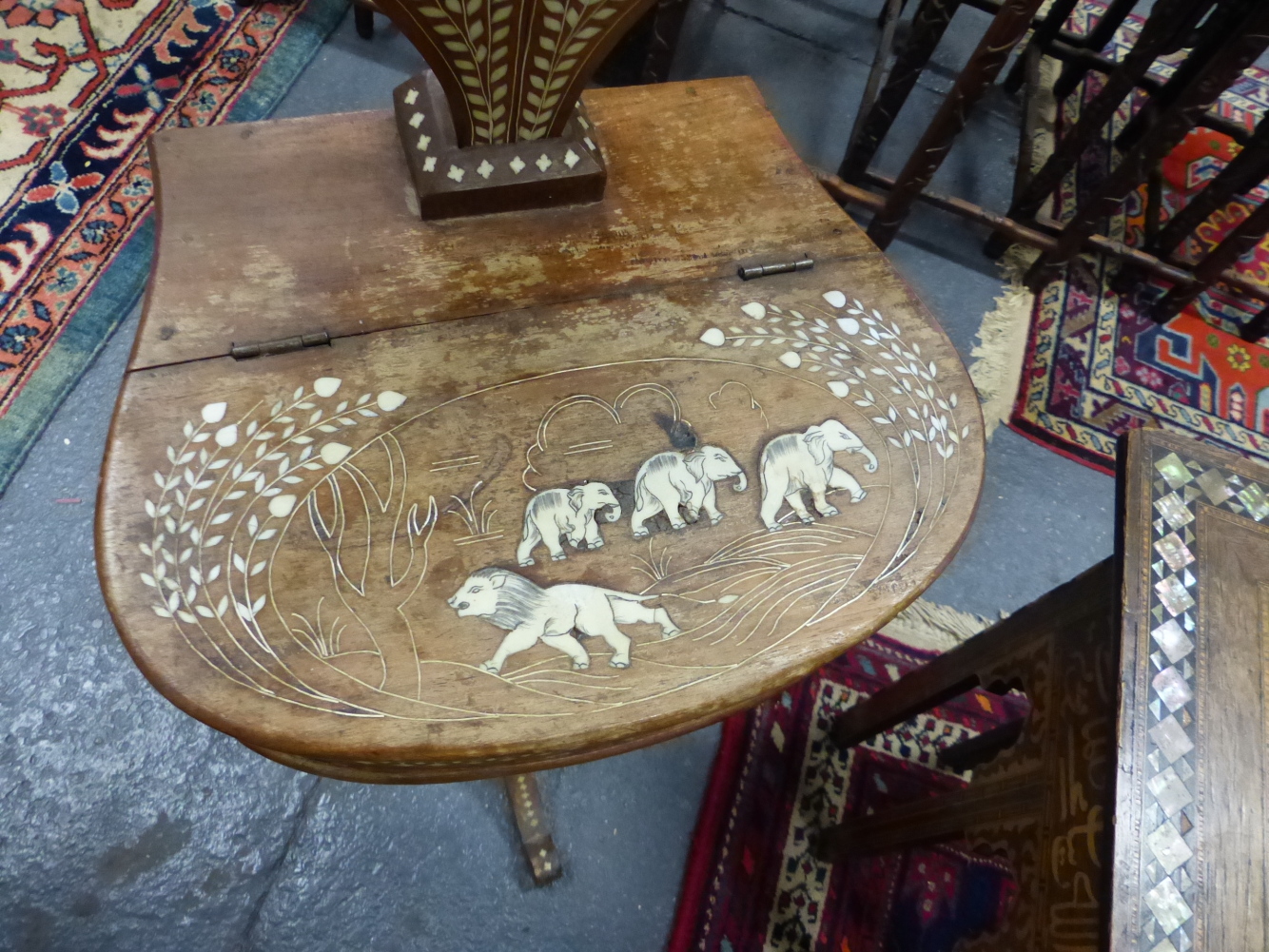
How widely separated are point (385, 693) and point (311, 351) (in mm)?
389

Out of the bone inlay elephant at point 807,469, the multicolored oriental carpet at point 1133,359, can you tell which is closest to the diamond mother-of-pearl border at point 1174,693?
the bone inlay elephant at point 807,469

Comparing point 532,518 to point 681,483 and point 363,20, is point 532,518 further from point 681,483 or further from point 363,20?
point 363,20

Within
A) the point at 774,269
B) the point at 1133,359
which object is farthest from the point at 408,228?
the point at 1133,359

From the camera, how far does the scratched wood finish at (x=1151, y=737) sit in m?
0.67

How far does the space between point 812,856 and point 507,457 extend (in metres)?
0.96

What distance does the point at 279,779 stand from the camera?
1285 mm

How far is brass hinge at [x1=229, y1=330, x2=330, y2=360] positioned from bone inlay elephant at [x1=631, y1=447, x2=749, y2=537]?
15.1 inches

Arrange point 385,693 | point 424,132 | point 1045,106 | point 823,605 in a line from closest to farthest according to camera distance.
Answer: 1. point 385,693
2. point 823,605
3. point 424,132
4. point 1045,106

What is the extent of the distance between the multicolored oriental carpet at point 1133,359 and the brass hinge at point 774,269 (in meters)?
1.05

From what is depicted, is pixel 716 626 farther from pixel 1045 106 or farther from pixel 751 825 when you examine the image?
pixel 1045 106

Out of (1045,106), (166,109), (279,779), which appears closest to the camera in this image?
(279,779)

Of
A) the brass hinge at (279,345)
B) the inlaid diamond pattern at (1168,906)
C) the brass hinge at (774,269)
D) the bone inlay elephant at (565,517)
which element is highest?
the brass hinge at (774,269)

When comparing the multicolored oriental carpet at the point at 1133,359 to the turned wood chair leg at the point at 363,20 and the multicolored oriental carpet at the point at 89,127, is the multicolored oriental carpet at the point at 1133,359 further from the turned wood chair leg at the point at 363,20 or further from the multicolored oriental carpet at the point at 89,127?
the multicolored oriental carpet at the point at 89,127

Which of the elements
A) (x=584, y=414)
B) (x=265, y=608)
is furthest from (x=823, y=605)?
(x=265, y=608)
